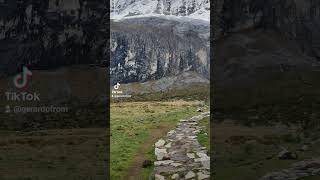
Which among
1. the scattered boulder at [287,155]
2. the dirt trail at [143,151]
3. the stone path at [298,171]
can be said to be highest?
the scattered boulder at [287,155]

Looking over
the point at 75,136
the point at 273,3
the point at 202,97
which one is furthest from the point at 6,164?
the point at 202,97

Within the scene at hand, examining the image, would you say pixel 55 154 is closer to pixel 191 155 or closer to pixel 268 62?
pixel 191 155

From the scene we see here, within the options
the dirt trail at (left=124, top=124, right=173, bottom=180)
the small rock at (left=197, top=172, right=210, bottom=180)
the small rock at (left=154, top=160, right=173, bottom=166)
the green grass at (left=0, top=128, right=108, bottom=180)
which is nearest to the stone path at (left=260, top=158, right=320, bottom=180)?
the small rock at (left=197, top=172, right=210, bottom=180)

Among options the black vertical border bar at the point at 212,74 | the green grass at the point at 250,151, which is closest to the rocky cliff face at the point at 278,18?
the black vertical border bar at the point at 212,74

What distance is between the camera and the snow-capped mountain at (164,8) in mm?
91750

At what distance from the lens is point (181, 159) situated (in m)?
14.9

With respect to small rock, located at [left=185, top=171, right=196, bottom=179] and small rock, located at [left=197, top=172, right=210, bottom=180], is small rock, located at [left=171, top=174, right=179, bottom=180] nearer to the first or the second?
small rock, located at [left=185, top=171, right=196, bottom=179]

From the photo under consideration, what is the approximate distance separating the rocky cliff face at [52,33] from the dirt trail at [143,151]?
3.81 m

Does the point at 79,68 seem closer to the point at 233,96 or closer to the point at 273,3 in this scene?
the point at 233,96

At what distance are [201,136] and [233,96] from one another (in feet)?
14.5

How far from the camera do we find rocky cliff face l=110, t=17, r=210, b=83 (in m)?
77.2

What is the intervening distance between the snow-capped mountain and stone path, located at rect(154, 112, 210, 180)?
72923 mm

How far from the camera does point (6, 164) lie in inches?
507

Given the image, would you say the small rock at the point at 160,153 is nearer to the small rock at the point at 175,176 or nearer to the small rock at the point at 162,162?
the small rock at the point at 162,162
